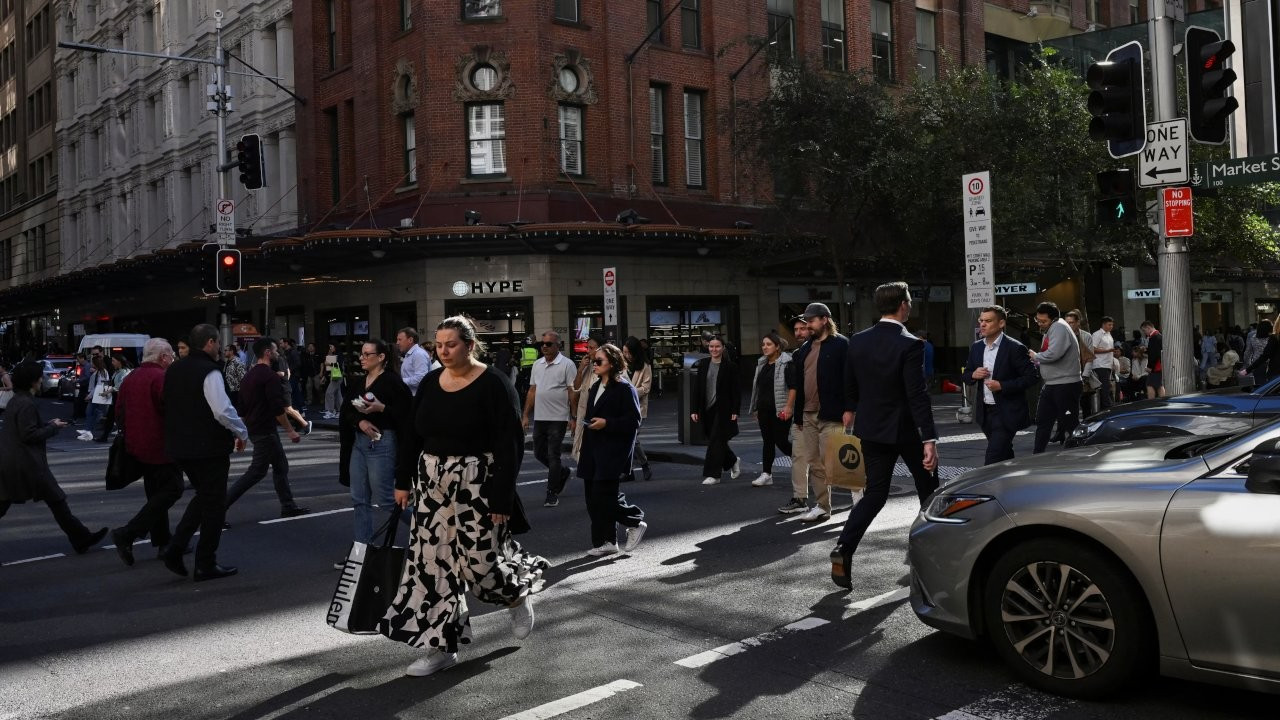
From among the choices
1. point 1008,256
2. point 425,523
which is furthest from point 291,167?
point 425,523

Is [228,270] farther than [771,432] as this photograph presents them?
Yes

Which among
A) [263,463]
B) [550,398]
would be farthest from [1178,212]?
[263,463]

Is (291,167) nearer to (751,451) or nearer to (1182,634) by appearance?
(751,451)

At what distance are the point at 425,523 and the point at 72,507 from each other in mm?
8245

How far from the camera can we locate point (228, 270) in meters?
20.5

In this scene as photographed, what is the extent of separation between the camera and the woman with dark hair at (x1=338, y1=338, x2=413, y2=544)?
7.93m

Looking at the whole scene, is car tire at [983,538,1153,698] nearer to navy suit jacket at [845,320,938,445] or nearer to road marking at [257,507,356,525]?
navy suit jacket at [845,320,938,445]

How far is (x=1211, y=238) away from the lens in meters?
29.0

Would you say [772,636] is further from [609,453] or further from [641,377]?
[641,377]

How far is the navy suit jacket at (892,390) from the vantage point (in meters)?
6.89

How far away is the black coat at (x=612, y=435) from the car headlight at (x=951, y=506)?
130 inches

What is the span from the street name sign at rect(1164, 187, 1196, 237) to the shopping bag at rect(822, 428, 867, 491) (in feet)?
13.0

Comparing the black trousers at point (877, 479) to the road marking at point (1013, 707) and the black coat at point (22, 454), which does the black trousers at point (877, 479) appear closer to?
the road marking at point (1013, 707)

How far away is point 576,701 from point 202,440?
13.9 feet
